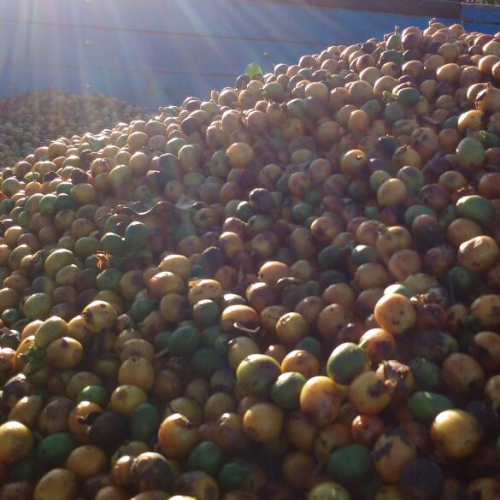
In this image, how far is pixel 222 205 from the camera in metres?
4.12

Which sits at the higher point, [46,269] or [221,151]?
[221,151]

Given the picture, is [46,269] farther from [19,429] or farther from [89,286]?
[19,429]

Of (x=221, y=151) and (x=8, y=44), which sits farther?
(x=8, y=44)

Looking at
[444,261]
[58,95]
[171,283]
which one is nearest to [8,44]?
[58,95]

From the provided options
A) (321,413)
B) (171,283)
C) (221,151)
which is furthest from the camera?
(221,151)

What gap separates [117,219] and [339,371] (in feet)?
7.11

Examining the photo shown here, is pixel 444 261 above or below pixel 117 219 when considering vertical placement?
above

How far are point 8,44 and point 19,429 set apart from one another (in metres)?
9.19

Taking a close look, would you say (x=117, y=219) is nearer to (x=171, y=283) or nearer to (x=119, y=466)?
(x=171, y=283)

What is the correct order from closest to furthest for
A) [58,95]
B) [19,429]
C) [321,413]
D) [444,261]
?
[321,413] → [19,429] → [444,261] → [58,95]

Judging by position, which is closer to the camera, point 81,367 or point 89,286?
point 81,367

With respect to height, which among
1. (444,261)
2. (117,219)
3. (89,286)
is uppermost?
(444,261)

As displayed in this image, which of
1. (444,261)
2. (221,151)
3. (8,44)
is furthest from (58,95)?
(444,261)

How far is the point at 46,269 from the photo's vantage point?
4027mm
